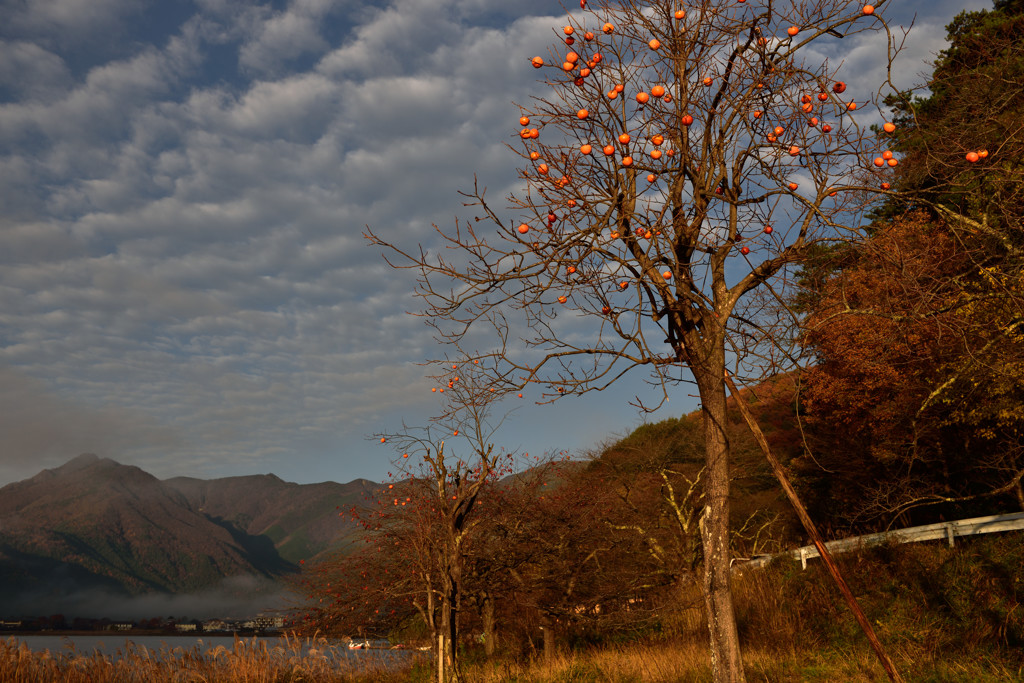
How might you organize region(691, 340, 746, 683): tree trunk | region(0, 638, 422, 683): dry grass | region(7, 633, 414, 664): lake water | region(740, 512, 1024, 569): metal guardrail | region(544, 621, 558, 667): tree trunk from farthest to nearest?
1. region(544, 621, 558, 667): tree trunk
2. region(740, 512, 1024, 569): metal guardrail
3. region(7, 633, 414, 664): lake water
4. region(0, 638, 422, 683): dry grass
5. region(691, 340, 746, 683): tree trunk

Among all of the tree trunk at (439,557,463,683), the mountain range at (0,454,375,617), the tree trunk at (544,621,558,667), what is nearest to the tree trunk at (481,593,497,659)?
the tree trunk at (544,621,558,667)

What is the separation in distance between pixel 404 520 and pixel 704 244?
9.49 m

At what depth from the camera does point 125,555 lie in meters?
166

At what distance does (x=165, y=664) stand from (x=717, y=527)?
9401 millimetres

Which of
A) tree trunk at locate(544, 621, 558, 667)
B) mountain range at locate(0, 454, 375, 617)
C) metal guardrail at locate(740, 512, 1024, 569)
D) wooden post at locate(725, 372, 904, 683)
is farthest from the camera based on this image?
mountain range at locate(0, 454, 375, 617)

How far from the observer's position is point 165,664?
382 inches

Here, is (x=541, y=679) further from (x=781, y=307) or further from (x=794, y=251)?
(x=794, y=251)

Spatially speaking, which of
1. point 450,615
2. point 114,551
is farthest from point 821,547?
point 114,551

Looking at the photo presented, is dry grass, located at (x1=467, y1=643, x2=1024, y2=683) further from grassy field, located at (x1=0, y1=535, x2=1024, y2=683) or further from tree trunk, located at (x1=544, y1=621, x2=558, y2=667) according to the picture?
tree trunk, located at (x1=544, y1=621, x2=558, y2=667)

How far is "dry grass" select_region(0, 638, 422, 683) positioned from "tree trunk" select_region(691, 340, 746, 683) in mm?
7597

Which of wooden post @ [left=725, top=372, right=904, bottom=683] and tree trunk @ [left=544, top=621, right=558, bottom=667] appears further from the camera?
tree trunk @ [left=544, top=621, right=558, bottom=667]

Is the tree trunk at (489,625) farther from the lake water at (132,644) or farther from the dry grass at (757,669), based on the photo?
the lake water at (132,644)

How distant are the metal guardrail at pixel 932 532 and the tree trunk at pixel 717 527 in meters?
7.66

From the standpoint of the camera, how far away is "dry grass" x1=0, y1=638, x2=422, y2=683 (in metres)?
9.00
